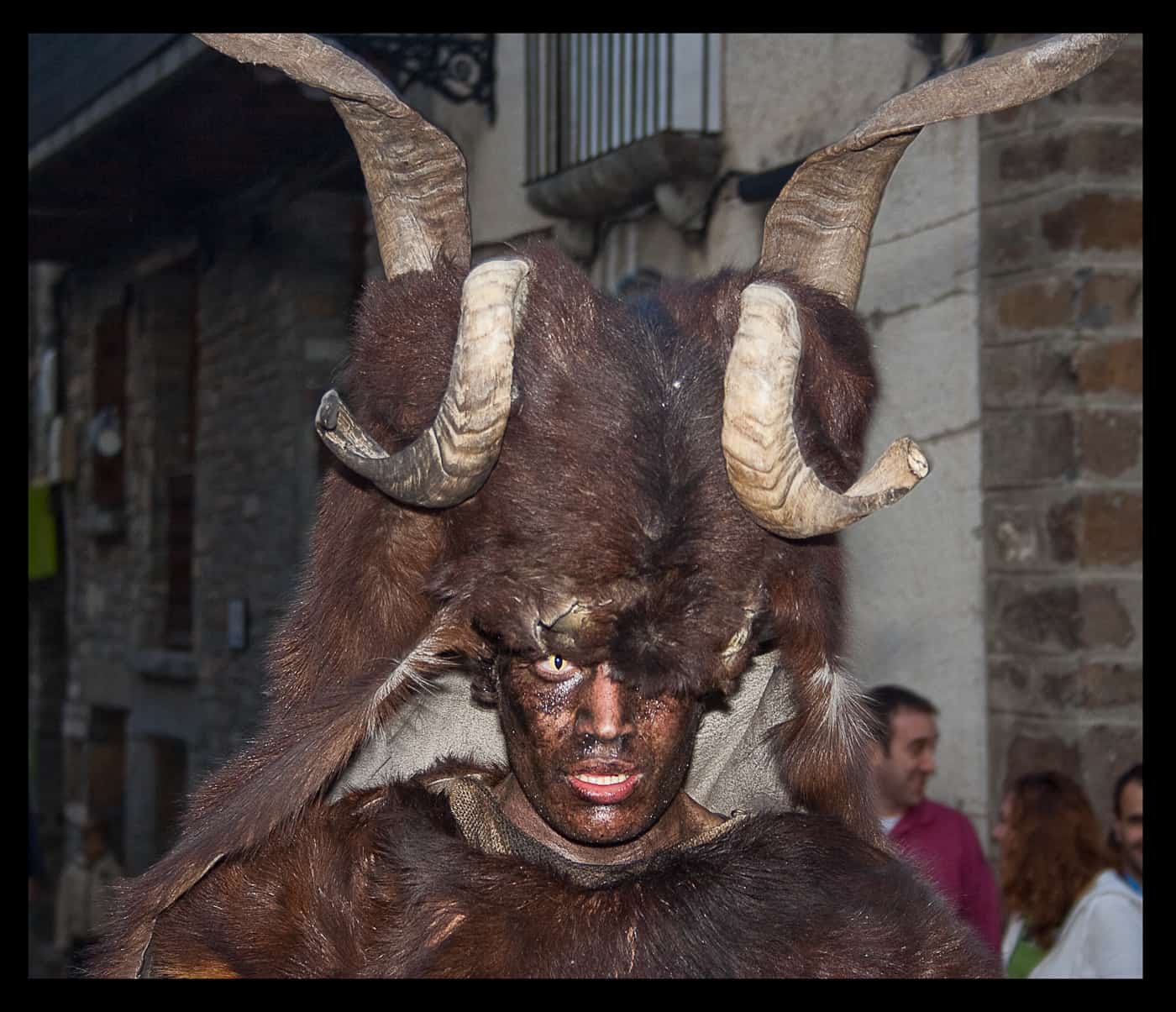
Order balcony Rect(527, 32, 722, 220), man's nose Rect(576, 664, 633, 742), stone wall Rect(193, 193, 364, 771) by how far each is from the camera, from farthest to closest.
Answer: stone wall Rect(193, 193, 364, 771)
balcony Rect(527, 32, 722, 220)
man's nose Rect(576, 664, 633, 742)

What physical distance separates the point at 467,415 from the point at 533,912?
74cm

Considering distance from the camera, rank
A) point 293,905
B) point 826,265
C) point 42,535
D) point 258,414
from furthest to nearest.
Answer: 1. point 42,535
2. point 258,414
3. point 826,265
4. point 293,905

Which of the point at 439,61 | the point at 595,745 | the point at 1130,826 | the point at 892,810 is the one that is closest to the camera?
the point at 595,745

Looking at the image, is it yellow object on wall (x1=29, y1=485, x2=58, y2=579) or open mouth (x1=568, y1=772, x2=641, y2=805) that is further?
yellow object on wall (x1=29, y1=485, x2=58, y2=579)

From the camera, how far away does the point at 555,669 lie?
2328 millimetres

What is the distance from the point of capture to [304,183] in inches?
395

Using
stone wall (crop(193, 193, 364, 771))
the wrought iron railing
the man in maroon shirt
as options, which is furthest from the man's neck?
stone wall (crop(193, 193, 364, 771))

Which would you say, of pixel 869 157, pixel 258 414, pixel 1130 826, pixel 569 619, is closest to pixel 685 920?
pixel 569 619

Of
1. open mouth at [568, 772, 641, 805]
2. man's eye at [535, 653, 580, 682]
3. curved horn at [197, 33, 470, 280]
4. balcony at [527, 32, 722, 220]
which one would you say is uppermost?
balcony at [527, 32, 722, 220]

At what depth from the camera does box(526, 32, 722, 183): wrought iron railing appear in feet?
22.5

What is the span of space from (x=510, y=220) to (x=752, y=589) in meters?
6.48

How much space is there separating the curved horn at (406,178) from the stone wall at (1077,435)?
2.96 metres

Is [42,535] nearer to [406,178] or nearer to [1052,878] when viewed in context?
[1052,878]

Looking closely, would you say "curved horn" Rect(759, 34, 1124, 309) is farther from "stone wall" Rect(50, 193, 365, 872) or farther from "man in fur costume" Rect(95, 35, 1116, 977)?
"stone wall" Rect(50, 193, 365, 872)
